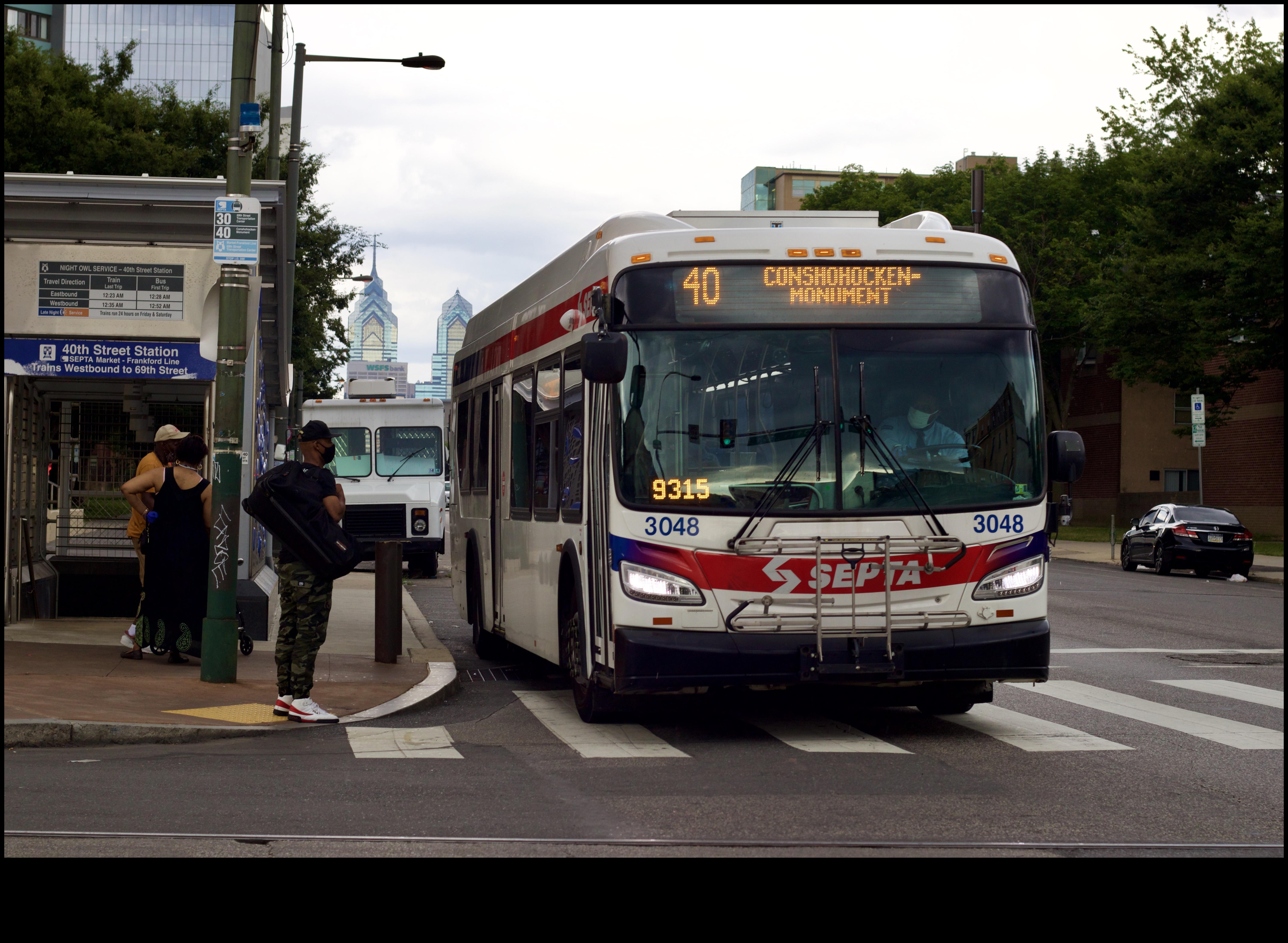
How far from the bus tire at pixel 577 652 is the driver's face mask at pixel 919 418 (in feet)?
7.50

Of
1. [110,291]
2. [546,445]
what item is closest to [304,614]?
[546,445]

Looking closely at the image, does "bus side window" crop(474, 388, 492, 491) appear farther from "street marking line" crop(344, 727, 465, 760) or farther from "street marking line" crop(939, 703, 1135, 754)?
"street marking line" crop(939, 703, 1135, 754)

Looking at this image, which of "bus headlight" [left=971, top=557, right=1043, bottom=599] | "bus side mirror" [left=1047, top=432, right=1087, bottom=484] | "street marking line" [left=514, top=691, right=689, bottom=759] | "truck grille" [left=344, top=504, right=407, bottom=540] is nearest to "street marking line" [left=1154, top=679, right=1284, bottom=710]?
"bus side mirror" [left=1047, top=432, right=1087, bottom=484]

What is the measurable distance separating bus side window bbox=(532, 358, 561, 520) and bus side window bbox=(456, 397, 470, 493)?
11.9 ft

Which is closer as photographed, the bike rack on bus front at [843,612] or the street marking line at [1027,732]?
the bike rack on bus front at [843,612]

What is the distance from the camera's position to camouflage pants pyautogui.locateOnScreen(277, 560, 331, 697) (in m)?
9.53

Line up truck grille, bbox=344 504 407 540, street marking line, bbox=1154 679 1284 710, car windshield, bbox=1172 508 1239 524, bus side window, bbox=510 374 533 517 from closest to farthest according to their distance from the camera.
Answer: street marking line, bbox=1154 679 1284 710 → bus side window, bbox=510 374 533 517 → truck grille, bbox=344 504 407 540 → car windshield, bbox=1172 508 1239 524

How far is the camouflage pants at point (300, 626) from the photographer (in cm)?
953

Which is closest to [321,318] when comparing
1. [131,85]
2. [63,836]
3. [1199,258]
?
[1199,258]

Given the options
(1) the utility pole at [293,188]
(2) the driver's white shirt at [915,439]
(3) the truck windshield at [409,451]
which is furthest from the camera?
(3) the truck windshield at [409,451]

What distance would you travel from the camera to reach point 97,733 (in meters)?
8.77

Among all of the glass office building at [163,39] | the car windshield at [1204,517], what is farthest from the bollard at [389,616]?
the glass office building at [163,39]

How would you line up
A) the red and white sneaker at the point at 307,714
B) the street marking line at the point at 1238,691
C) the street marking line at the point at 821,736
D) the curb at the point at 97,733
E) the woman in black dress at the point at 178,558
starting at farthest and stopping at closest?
the woman in black dress at the point at 178,558
the street marking line at the point at 1238,691
the red and white sneaker at the point at 307,714
the street marking line at the point at 821,736
the curb at the point at 97,733

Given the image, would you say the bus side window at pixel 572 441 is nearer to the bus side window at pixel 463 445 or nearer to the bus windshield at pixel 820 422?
the bus windshield at pixel 820 422
